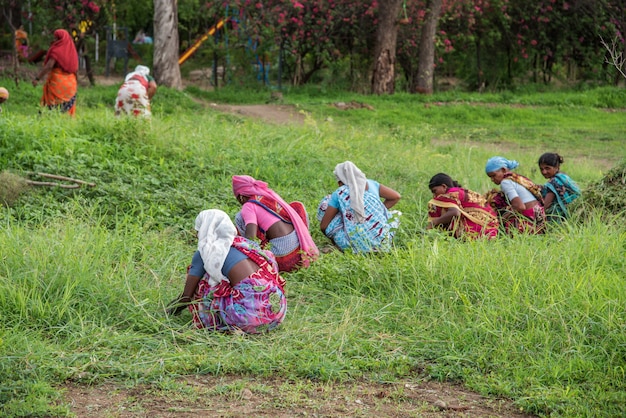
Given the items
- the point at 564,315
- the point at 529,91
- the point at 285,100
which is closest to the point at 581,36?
the point at 529,91

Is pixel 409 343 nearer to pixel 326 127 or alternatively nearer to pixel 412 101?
pixel 326 127

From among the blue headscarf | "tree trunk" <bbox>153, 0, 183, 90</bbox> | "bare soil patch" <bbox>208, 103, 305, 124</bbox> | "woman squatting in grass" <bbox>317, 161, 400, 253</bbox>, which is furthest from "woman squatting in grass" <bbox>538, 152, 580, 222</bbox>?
"tree trunk" <bbox>153, 0, 183, 90</bbox>

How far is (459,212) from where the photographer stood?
6.79 meters

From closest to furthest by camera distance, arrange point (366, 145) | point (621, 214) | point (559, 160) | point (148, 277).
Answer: point (148, 277)
point (621, 214)
point (559, 160)
point (366, 145)

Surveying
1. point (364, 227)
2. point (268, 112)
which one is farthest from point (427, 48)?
point (364, 227)

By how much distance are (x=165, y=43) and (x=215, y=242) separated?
11653 mm

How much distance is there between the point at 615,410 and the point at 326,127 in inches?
301

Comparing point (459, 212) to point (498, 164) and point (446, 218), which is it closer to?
point (446, 218)

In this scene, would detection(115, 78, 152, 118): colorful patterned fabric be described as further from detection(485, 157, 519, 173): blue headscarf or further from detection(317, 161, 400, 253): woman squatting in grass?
detection(485, 157, 519, 173): blue headscarf

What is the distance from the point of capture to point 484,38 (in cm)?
1980

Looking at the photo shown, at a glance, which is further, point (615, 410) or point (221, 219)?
point (221, 219)

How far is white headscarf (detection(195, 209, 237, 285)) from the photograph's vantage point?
190 inches

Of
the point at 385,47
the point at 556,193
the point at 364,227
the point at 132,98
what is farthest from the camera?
the point at 385,47

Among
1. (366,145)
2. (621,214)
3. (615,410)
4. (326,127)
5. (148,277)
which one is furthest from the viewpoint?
(326,127)
